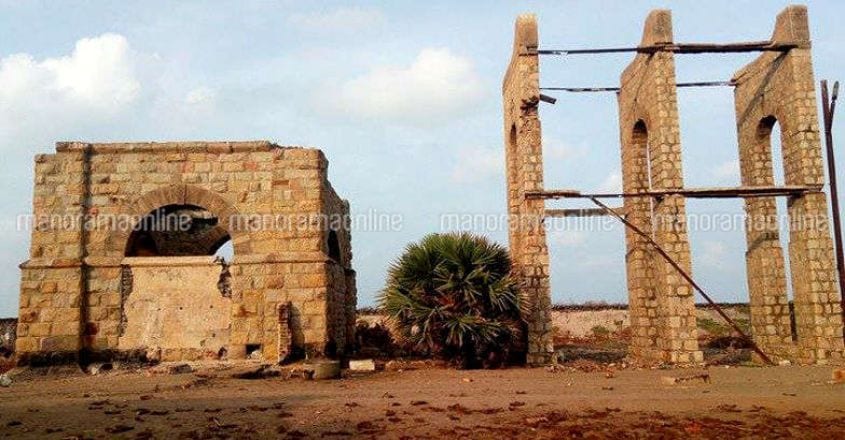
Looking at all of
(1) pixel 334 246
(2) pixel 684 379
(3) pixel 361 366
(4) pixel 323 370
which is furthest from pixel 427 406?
(1) pixel 334 246

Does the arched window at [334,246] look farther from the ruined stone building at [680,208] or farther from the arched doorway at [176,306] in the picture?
the ruined stone building at [680,208]

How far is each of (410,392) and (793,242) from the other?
10117mm

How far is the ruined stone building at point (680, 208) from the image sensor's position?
14742 mm

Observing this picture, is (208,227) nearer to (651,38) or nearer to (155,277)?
(155,277)

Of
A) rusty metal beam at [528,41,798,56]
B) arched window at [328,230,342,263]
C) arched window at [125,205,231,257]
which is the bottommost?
arched window at [328,230,342,263]

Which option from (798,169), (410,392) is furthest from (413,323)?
(798,169)

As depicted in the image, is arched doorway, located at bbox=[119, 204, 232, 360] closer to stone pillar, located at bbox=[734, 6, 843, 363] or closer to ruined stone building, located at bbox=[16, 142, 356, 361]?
ruined stone building, located at bbox=[16, 142, 356, 361]

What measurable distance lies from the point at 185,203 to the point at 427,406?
7.57 m

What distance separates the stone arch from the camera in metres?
13.9

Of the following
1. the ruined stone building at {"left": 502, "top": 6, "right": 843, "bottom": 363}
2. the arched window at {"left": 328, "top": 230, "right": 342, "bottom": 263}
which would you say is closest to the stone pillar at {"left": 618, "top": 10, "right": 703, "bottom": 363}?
the ruined stone building at {"left": 502, "top": 6, "right": 843, "bottom": 363}

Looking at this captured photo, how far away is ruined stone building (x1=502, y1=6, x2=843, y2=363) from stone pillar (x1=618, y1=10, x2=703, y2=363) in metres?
0.02

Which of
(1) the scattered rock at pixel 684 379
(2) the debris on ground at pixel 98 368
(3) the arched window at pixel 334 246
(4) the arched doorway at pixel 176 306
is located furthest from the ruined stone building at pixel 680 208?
(2) the debris on ground at pixel 98 368

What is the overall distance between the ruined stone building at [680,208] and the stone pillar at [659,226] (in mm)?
22

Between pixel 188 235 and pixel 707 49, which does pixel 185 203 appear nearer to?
pixel 188 235
